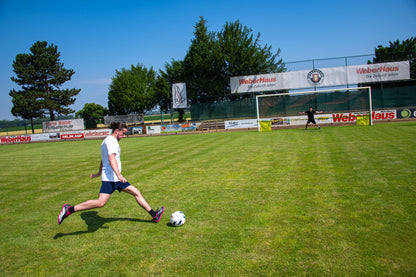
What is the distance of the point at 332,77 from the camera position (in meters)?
34.1

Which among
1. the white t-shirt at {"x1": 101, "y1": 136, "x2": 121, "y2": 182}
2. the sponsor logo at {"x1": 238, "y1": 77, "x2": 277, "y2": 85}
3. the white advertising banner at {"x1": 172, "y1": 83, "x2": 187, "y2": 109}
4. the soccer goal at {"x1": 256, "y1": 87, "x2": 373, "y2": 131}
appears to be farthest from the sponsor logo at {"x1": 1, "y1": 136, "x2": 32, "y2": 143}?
the white t-shirt at {"x1": 101, "y1": 136, "x2": 121, "y2": 182}

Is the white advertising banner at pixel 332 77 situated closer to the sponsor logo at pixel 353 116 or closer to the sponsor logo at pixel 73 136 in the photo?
the sponsor logo at pixel 353 116

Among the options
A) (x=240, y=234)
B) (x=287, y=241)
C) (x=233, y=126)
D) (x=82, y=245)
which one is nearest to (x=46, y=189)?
(x=82, y=245)

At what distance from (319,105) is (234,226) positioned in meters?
27.4

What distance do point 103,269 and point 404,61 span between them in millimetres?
40421

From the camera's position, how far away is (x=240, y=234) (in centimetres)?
445

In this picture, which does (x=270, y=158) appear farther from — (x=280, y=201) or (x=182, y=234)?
(x=182, y=234)

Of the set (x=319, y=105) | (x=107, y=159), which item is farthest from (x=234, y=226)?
(x=319, y=105)

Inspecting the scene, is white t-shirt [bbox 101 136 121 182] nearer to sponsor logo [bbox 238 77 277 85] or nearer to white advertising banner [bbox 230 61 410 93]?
white advertising banner [bbox 230 61 410 93]

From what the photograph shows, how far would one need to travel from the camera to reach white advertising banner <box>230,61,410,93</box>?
1309 inches

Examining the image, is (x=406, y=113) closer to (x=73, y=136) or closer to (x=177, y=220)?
(x=177, y=220)

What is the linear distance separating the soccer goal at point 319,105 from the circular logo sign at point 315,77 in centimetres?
631

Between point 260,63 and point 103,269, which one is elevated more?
point 260,63

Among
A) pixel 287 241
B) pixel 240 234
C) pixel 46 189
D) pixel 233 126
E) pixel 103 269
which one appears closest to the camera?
pixel 103 269
